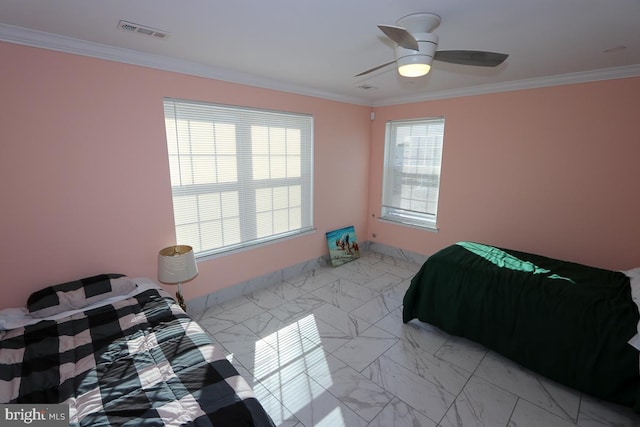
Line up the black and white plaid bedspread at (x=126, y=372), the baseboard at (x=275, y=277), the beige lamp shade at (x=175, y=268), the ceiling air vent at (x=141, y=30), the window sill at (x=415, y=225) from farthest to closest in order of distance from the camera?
the window sill at (x=415, y=225) → the baseboard at (x=275, y=277) → the beige lamp shade at (x=175, y=268) → the ceiling air vent at (x=141, y=30) → the black and white plaid bedspread at (x=126, y=372)

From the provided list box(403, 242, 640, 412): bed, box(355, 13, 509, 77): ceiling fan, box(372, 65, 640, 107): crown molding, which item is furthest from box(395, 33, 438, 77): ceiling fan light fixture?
box(372, 65, 640, 107): crown molding

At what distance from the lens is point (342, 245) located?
14.8 feet

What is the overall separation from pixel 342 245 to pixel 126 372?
3310mm

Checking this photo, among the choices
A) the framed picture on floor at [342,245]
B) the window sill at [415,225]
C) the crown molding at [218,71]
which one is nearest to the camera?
the crown molding at [218,71]

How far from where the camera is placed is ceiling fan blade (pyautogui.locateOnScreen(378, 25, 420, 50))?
139cm

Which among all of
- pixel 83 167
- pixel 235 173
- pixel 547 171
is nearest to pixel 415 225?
pixel 547 171

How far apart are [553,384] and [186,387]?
256 centimetres

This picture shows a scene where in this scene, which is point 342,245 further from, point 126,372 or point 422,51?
point 126,372

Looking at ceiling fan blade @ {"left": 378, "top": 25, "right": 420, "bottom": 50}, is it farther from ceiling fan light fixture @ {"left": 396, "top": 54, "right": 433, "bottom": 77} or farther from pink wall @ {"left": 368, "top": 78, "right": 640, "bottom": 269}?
pink wall @ {"left": 368, "top": 78, "right": 640, "bottom": 269}

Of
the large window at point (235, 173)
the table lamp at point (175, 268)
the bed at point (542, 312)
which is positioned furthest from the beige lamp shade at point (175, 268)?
the bed at point (542, 312)

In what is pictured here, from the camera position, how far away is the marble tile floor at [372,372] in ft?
6.36

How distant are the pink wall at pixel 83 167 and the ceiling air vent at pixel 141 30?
1.85 ft

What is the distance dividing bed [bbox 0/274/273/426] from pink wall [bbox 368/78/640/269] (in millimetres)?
3427

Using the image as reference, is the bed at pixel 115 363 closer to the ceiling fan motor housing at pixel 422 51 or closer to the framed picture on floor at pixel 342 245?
the ceiling fan motor housing at pixel 422 51
